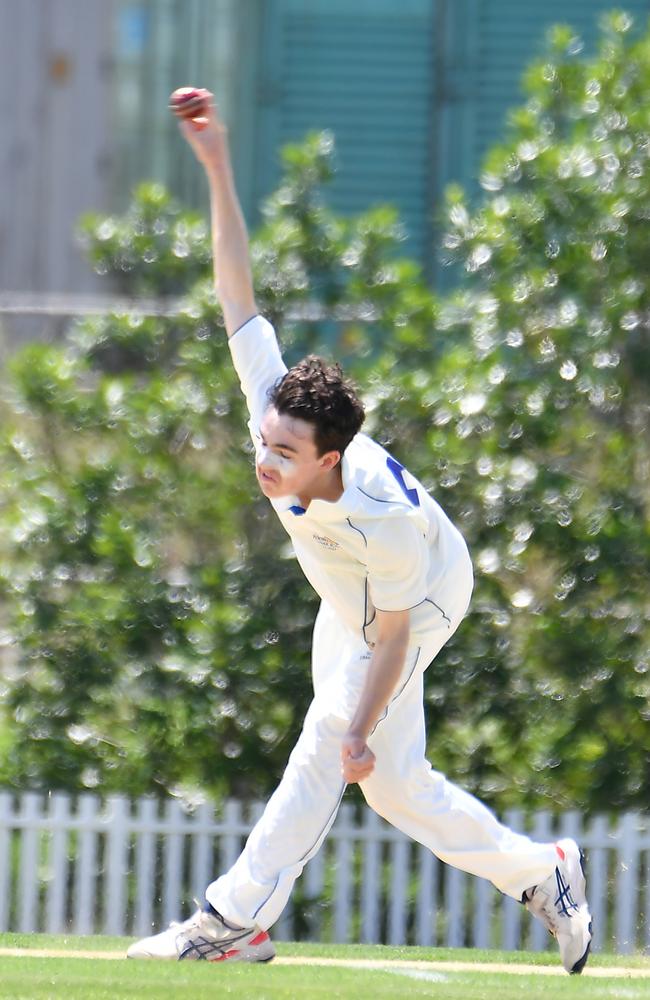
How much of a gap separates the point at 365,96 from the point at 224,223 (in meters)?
4.85

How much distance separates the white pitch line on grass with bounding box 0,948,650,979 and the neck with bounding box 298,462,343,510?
1333 millimetres

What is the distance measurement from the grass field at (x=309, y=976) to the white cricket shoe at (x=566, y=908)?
7cm

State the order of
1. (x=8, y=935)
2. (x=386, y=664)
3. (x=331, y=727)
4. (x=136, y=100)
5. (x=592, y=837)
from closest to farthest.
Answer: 1. (x=386, y=664)
2. (x=331, y=727)
3. (x=8, y=935)
4. (x=592, y=837)
5. (x=136, y=100)

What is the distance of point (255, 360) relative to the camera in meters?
4.44

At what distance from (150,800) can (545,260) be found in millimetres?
2396

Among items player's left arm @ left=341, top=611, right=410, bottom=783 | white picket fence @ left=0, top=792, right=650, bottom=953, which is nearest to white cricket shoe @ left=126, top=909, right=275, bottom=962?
player's left arm @ left=341, top=611, right=410, bottom=783

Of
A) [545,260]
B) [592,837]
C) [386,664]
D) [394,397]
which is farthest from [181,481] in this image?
[386,664]

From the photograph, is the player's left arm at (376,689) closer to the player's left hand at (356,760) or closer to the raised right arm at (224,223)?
the player's left hand at (356,760)

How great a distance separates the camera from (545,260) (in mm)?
6547

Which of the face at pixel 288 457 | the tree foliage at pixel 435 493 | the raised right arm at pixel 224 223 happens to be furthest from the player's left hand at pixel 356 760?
the tree foliage at pixel 435 493

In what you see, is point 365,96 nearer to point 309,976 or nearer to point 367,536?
point 367,536

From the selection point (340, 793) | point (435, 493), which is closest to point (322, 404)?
point (340, 793)

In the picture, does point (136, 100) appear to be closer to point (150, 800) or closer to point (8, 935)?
point (150, 800)

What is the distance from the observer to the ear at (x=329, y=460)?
166 inches
